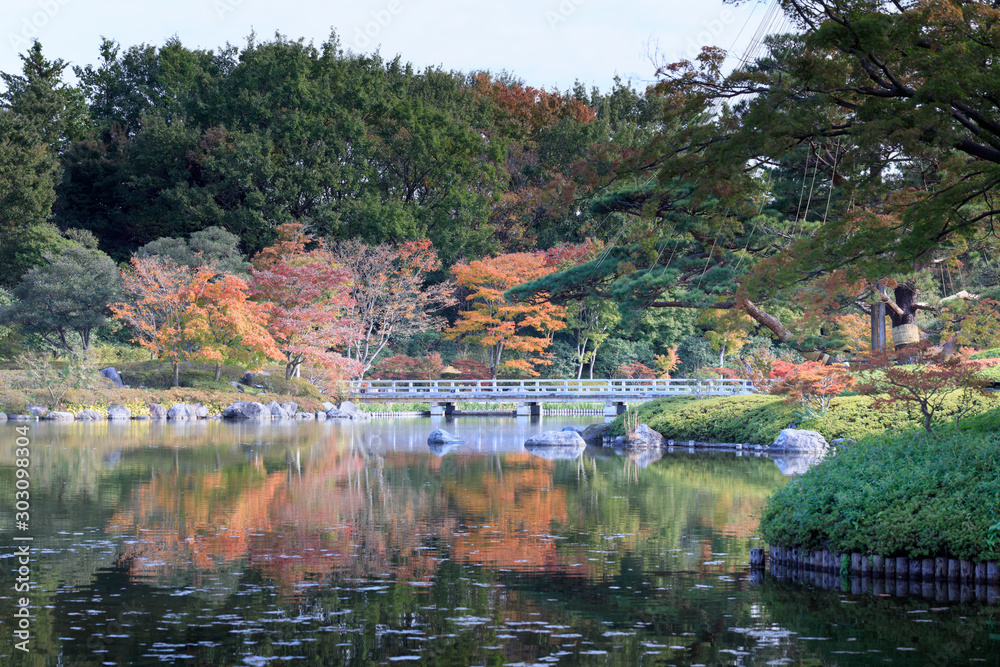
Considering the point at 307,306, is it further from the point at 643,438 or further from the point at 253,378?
the point at 643,438

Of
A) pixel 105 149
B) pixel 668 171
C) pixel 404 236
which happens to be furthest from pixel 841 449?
pixel 105 149

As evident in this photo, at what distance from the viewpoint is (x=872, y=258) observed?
11.4 m

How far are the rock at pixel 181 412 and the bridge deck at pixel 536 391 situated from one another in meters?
7.26

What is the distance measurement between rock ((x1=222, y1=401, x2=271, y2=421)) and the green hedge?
2631 centimetres

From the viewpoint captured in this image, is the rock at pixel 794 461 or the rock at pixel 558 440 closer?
the rock at pixel 794 461

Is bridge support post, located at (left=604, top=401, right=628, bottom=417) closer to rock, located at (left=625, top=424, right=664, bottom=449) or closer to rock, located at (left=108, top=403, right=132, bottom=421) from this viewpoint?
rock, located at (left=625, top=424, right=664, bottom=449)

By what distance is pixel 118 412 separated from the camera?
3098cm

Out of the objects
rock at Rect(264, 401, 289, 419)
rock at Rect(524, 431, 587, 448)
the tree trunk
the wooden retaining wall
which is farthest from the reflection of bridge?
the wooden retaining wall

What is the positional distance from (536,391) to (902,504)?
30.6 meters

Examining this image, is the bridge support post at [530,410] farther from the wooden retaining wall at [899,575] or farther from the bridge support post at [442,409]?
the wooden retaining wall at [899,575]

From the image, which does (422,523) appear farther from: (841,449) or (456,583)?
(841,449)

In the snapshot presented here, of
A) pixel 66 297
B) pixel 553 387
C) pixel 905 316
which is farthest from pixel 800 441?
pixel 66 297

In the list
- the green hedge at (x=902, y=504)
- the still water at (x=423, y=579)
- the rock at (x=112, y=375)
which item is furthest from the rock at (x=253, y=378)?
the green hedge at (x=902, y=504)

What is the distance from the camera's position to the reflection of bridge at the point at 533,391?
38.3 metres
